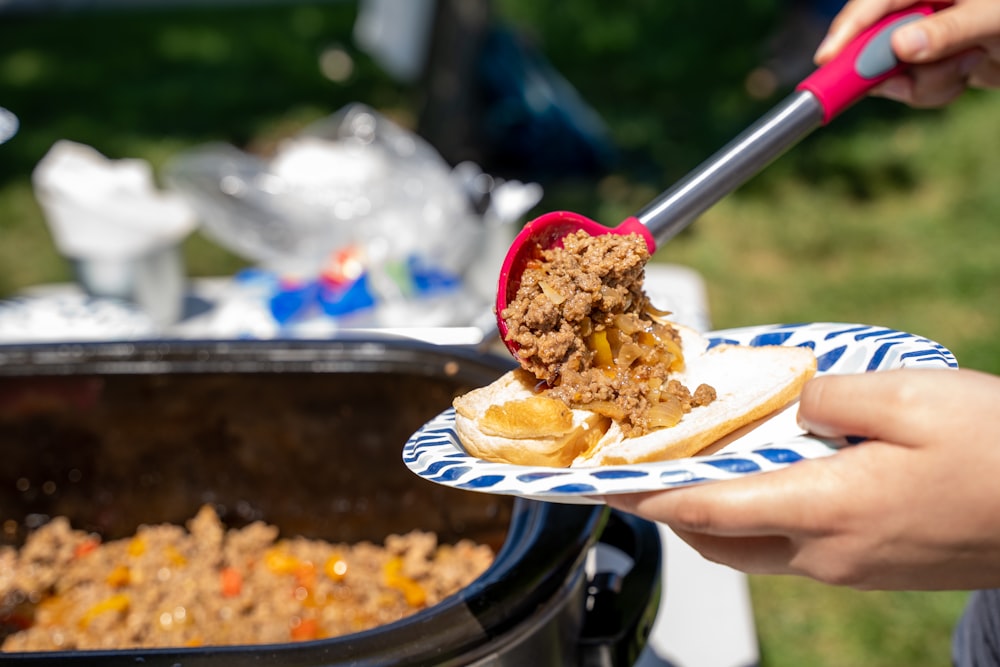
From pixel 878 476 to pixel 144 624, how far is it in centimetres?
120

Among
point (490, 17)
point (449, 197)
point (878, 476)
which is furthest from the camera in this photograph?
point (490, 17)

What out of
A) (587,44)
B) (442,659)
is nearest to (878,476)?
(442,659)

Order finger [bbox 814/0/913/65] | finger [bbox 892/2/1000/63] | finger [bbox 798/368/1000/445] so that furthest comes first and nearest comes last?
finger [bbox 814/0/913/65]
finger [bbox 892/2/1000/63]
finger [bbox 798/368/1000/445]

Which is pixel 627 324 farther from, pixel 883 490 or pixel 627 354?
pixel 883 490

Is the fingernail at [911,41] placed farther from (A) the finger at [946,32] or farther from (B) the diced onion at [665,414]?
(B) the diced onion at [665,414]

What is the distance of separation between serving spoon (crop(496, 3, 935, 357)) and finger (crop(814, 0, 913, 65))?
36 mm

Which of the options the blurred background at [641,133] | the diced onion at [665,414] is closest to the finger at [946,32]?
the diced onion at [665,414]

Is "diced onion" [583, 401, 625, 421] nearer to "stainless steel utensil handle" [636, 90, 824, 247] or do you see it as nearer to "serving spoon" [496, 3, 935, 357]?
"serving spoon" [496, 3, 935, 357]

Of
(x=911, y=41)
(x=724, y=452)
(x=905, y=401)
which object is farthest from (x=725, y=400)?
(x=911, y=41)

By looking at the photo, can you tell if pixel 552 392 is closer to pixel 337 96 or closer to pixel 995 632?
pixel 995 632

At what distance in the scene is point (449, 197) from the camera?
3.29 metres

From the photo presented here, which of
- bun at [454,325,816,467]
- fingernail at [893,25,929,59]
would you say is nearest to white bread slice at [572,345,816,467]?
bun at [454,325,816,467]

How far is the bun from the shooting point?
1116 mm

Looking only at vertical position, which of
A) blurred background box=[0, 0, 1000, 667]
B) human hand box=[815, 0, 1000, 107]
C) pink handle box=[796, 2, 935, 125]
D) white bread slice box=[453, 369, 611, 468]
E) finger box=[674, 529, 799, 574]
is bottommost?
finger box=[674, 529, 799, 574]
